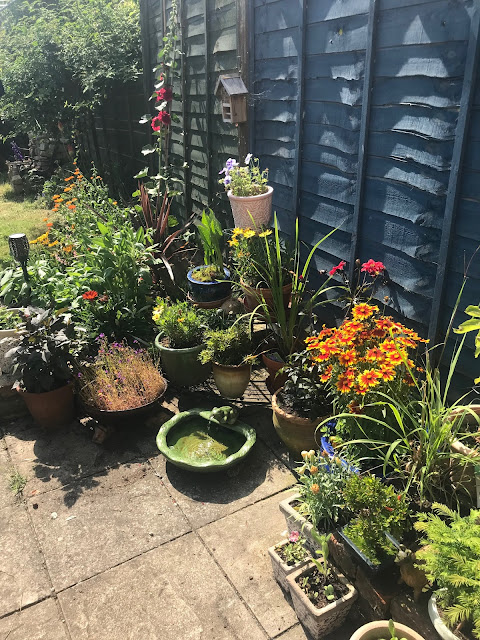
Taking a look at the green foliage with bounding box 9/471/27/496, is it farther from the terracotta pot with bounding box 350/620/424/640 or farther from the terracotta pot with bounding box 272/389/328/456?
the terracotta pot with bounding box 350/620/424/640

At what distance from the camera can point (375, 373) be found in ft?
7.27

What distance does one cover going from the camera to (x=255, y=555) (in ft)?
7.86

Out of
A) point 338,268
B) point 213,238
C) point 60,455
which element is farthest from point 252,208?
point 60,455

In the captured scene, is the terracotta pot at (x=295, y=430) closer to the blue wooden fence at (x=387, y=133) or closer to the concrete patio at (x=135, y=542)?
the concrete patio at (x=135, y=542)

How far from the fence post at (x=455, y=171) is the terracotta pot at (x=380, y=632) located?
1382mm

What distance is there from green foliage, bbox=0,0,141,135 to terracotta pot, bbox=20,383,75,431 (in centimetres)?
494

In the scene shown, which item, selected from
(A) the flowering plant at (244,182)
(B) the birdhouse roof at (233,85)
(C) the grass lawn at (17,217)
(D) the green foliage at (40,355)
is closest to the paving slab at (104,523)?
(D) the green foliage at (40,355)

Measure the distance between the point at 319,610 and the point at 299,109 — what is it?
286 centimetres

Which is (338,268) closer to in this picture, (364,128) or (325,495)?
(364,128)

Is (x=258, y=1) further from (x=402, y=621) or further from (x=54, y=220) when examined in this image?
(x=54, y=220)

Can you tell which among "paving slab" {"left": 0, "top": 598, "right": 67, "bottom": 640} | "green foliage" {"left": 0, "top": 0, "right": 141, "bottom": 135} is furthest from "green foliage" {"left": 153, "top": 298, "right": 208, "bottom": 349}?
"green foliage" {"left": 0, "top": 0, "right": 141, "bottom": 135}

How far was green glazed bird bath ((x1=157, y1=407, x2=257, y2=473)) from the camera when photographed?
282 cm

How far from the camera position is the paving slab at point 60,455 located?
2924 millimetres

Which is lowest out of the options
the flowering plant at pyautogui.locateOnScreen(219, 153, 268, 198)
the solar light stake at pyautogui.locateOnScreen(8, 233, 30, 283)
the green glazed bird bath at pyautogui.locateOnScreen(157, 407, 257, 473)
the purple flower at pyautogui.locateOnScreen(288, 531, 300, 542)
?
the green glazed bird bath at pyautogui.locateOnScreen(157, 407, 257, 473)
